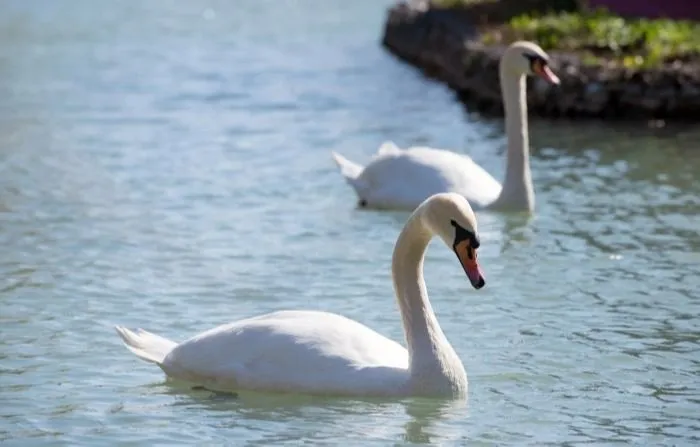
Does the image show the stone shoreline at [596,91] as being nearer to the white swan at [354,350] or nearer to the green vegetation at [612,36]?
the green vegetation at [612,36]

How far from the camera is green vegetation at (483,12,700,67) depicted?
67.6ft

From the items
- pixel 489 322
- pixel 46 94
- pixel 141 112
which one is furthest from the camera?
pixel 46 94

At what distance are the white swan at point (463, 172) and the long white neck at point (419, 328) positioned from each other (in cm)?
524

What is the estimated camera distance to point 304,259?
12.8 metres

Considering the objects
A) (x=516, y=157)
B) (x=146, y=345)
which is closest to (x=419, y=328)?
(x=146, y=345)

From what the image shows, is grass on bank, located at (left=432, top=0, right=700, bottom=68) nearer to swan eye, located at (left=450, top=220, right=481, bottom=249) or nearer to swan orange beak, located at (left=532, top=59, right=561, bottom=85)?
swan orange beak, located at (left=532, top=59, right=561, bottom=85)

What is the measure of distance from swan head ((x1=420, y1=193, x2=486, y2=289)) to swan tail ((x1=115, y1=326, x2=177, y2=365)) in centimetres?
155

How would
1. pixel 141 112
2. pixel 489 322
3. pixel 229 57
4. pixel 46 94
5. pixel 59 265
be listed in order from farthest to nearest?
pixel 229 57
pixel 46 94
pixel 141 112
pixel 59 265
pixel 489 322

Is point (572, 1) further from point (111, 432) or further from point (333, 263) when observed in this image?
point (111, 432)

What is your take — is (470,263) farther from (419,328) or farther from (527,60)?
(527,60)

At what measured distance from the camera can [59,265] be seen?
12.5m

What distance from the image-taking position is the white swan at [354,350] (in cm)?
865

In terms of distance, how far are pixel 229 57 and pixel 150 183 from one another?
11.6m

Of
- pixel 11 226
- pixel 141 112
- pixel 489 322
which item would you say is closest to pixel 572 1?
pixel 141 112
